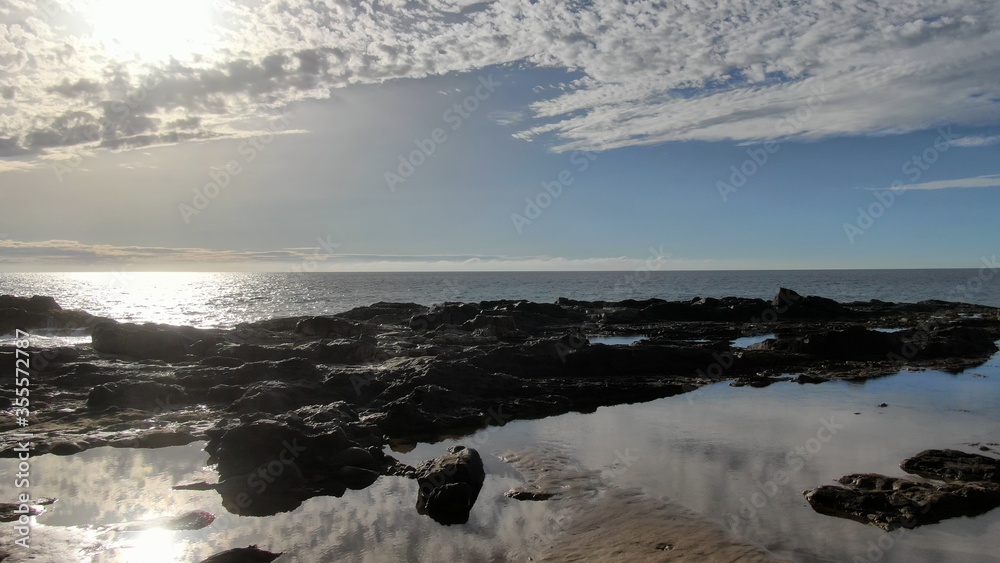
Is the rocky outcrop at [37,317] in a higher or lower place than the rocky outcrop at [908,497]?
lower

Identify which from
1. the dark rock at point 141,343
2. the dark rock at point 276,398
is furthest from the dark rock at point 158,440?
the dark rock at point 141,343

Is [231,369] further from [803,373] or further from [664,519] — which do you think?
[803,373]

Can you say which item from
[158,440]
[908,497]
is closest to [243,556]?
[158,440]

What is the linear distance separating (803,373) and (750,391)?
5249mm

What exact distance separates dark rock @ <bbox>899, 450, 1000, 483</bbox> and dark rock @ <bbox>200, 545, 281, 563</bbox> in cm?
1333

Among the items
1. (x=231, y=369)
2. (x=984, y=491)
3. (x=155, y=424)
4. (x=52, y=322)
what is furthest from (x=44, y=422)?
(x=52, y=322)

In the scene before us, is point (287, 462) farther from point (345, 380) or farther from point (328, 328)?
point (328, 328)

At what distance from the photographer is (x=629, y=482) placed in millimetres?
12820

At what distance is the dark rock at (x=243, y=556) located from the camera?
9.16 meters

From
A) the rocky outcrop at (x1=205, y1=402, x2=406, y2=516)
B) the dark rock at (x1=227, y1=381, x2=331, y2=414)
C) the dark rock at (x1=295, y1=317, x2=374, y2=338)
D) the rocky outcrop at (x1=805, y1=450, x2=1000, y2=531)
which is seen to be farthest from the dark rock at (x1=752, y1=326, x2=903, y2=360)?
the rocky outcrop at (x1=205, y1=402, x2=406, y2=516)

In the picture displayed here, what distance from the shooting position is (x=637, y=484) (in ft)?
41.6

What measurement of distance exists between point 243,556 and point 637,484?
306 inches

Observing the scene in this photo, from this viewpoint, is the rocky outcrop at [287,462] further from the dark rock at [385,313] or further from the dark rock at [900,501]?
the dark rock at [385,313]

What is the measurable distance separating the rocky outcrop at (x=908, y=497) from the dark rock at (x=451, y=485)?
21.7 feet
